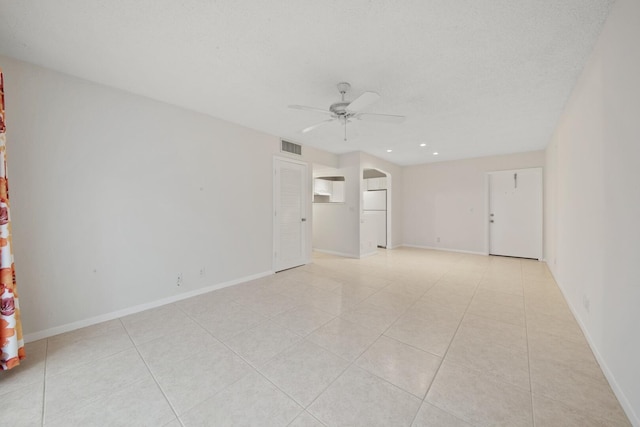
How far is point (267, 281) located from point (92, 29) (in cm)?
339

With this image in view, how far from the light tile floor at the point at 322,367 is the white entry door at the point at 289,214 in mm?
1458

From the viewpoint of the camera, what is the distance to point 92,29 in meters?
1.75

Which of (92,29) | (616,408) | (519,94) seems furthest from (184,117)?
(616,408)

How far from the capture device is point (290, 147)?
14.8 ft

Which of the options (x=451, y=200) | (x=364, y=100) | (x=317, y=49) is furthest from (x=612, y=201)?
(x=451, y=200)

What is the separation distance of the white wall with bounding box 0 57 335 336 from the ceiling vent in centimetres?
93

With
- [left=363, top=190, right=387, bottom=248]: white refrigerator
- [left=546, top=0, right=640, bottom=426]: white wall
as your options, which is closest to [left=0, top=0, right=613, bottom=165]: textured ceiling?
[left=546, top=0, right=640, bottom=426]: white wall

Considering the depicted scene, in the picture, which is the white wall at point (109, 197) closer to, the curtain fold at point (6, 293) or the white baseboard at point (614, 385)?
the curtain fold at point (6, 293)

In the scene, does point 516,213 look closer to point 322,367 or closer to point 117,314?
point 322,367

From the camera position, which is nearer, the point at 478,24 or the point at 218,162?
the point at 478,24

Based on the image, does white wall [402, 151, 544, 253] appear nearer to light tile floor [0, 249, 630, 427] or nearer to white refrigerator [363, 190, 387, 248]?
white refrigerator [363, 190, 387, 248]

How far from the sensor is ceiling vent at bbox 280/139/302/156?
4396 mm

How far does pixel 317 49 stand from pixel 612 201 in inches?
96.1

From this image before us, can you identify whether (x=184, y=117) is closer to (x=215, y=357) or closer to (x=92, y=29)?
(x=92, y=29)
